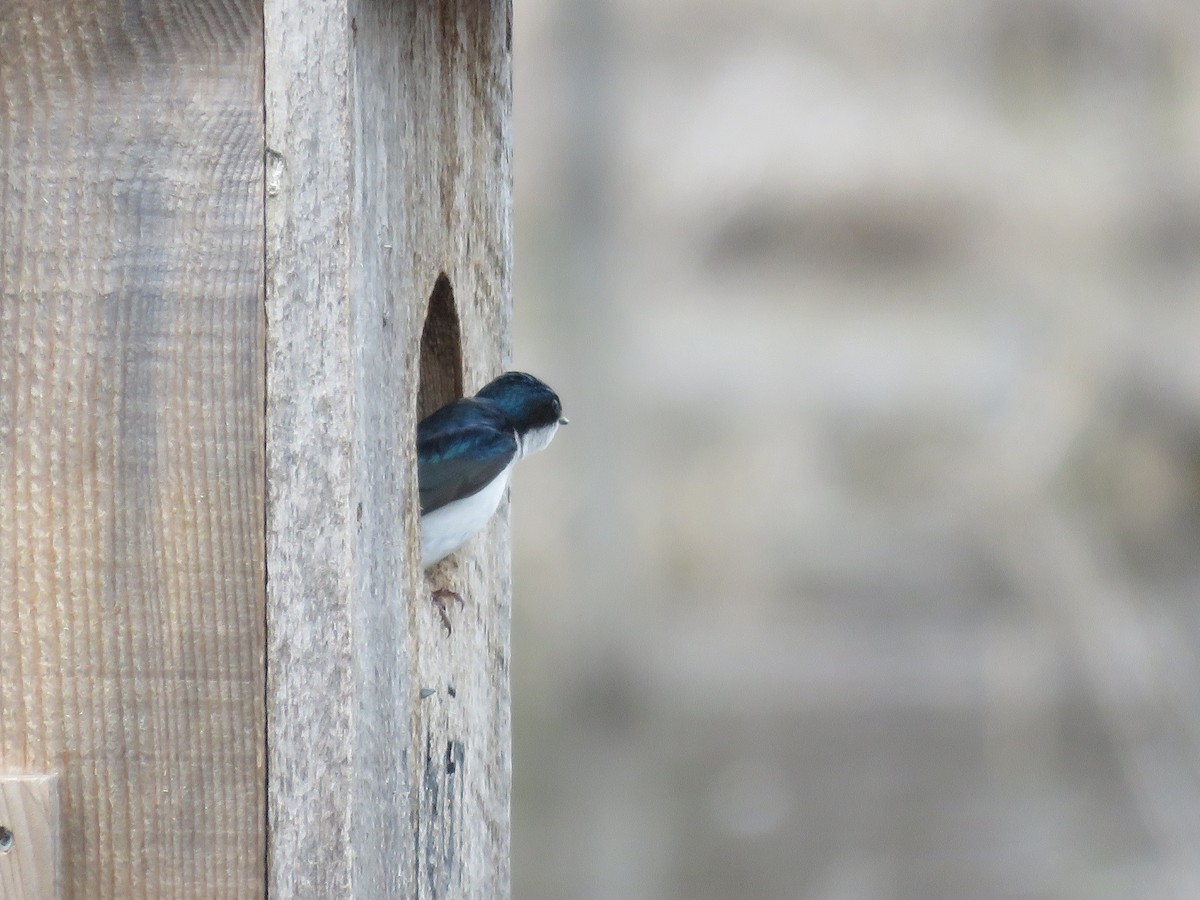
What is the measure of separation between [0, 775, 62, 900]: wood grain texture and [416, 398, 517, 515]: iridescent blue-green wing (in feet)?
2.10

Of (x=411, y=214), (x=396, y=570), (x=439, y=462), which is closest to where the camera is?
(x=396, y=570)

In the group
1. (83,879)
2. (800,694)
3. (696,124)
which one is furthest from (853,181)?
(83,879)

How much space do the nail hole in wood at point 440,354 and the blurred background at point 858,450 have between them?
106 centimetres

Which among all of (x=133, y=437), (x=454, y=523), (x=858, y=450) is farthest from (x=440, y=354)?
(x=858, y=450)

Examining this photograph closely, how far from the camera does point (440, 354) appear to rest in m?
2.19

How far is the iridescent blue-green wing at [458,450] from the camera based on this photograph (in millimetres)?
2072

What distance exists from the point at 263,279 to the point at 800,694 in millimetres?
2224

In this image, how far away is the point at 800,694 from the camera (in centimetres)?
353

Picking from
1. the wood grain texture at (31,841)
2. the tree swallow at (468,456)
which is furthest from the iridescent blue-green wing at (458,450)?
the wood grain texture at (31,841)

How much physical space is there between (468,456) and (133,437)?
0.63 metres

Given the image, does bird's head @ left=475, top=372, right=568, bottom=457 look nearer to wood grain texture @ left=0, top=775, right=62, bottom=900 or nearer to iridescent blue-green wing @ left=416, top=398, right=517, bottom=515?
iridescent blue-green wing @ left=416, top=398, right=517, bottom=515

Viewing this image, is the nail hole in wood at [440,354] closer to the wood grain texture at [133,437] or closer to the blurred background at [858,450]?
the wood grain texture at [133,437]

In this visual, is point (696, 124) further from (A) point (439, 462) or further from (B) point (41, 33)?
(B) point (41, 33)

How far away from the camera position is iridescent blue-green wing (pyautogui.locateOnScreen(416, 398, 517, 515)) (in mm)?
2072
